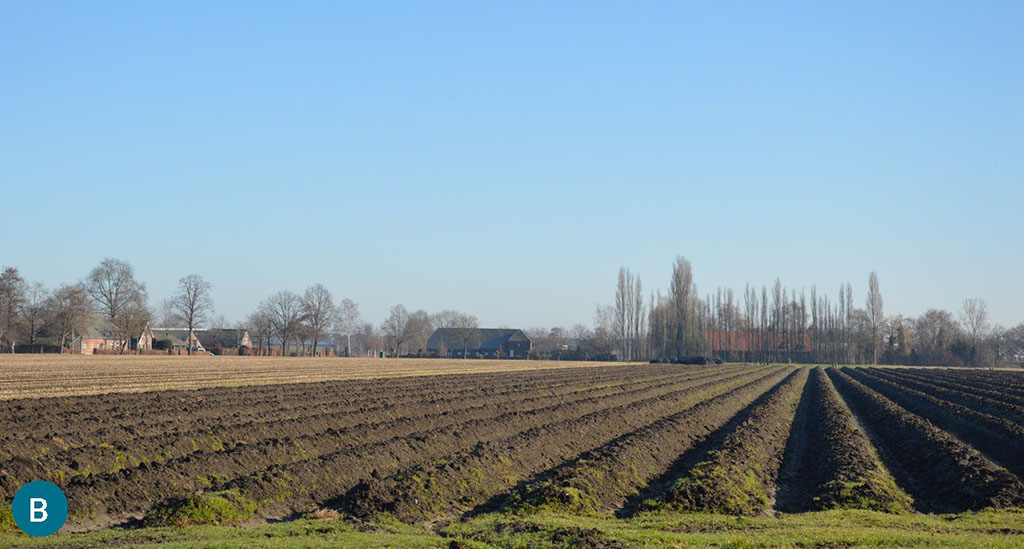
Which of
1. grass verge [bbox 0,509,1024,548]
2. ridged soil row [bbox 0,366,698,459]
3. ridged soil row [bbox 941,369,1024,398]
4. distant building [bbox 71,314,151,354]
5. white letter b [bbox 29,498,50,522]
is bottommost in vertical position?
grass verge [bbox 0,509,1024,548]

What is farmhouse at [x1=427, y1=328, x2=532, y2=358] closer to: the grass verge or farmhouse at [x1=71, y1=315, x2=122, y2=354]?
farmhouse at [x1=71, y1=315, x2=122, y2=354]

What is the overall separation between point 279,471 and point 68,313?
344 feet

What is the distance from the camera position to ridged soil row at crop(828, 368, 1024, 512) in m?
15.1

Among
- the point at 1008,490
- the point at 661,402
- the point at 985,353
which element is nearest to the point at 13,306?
the point at 661,402

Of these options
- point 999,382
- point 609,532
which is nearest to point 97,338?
point 999,382

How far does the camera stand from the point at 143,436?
1975 centimetres

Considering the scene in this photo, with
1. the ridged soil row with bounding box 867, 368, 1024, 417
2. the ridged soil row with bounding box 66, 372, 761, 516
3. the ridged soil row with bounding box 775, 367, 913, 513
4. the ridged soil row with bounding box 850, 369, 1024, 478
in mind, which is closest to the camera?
the ridged soil row with bounding box 66, 372, 761, 516

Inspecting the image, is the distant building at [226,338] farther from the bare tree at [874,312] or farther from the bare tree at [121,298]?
the bare tree at [874,312]

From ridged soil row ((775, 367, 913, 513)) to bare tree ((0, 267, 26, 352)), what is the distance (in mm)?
104458

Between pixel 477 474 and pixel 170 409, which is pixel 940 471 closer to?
pixel 477 474

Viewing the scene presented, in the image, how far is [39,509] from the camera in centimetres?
1234

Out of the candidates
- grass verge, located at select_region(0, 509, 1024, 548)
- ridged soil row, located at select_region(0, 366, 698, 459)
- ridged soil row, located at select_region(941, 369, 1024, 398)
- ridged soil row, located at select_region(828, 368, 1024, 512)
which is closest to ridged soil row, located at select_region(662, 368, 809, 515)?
grass verge, located at select_region(0, 509, 1024, 548)

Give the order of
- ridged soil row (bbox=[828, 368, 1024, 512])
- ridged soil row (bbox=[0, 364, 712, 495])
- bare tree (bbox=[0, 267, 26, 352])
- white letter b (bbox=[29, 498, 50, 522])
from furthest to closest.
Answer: bare tree (bbox=[0, 267, 26, 352]) < ridged soil row (bbox=[0, 364, 712, 495]) < ridged soil row (bbox=[828, 368, 1024, 512]) < white letter b (bbox=[29, 498, 50, 522])

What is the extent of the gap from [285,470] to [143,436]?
6126 mm
